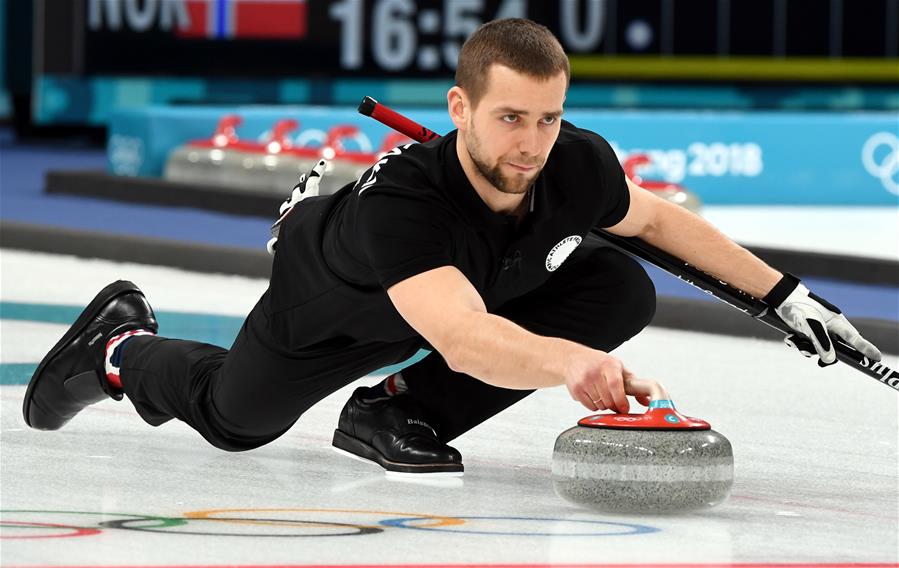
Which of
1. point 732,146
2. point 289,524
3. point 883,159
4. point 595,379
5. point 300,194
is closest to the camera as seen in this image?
point 595,379

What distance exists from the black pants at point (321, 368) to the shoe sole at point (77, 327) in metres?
0.15

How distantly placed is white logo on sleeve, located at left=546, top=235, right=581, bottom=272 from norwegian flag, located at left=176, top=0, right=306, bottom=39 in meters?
10.5

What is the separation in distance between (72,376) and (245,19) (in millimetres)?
10117

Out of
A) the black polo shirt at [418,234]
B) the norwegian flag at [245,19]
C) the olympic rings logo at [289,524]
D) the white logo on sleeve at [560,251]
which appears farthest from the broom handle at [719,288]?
the norwegian flag at [245,19]

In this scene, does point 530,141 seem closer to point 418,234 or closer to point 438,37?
point 418,234

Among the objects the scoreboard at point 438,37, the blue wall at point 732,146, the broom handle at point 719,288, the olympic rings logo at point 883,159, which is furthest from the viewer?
the scoreboard at point 438,37

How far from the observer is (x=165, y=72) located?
13930 mm

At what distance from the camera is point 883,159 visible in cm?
1195

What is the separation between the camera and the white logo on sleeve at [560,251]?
3547mm

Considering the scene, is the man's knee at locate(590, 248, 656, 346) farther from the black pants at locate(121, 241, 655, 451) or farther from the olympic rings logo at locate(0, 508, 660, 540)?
the olympic rings logo at locate(0, 508, 660, 540)

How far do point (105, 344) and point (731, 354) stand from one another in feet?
8.35

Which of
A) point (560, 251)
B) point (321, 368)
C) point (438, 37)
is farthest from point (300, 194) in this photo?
point (438, 37)

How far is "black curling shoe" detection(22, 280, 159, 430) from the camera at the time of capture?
4027mm

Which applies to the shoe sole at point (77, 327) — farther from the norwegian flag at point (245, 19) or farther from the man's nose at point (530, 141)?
the norwegian flag at point (245, 19)
